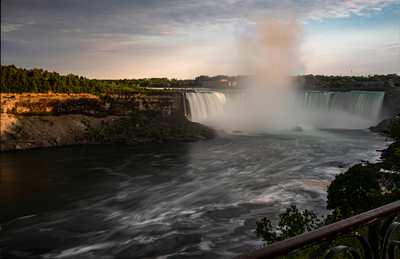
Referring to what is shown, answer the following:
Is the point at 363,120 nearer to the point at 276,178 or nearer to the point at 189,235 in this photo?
the point at 276,178

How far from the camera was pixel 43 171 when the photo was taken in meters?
25.0

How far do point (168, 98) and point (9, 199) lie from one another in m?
27.6

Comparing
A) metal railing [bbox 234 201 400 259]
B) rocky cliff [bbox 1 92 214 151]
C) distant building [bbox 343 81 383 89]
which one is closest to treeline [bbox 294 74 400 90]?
distant building [bbox 343 81 383 89]

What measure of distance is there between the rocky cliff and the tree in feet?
86.7

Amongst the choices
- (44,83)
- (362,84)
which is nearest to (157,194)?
(44,83)

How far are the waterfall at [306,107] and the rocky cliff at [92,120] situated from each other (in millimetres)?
4151

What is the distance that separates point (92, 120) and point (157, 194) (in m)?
23.3

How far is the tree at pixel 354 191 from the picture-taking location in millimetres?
12000

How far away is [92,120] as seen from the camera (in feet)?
129

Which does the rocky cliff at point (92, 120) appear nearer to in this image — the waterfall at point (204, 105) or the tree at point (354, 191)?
the waterfall at point (204, 105)

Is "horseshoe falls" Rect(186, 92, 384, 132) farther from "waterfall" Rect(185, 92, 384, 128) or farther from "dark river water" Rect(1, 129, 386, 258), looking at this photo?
"dark river water" Rect(1, 129, 386, 258)

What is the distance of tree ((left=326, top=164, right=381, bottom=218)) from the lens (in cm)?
1200

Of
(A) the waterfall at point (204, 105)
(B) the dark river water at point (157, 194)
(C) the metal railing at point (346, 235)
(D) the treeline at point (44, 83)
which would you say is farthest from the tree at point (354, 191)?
(D) the treeline at point (44, 83)

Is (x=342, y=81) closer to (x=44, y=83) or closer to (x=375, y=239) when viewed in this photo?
(x=44, y=83)
